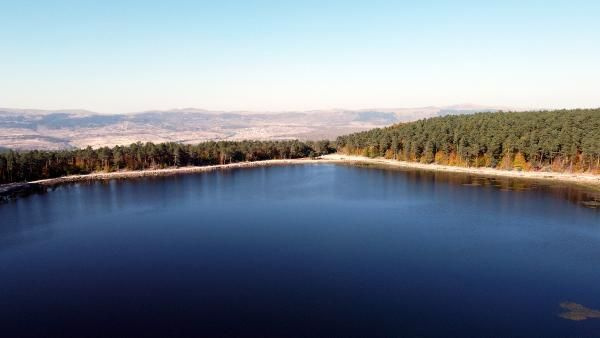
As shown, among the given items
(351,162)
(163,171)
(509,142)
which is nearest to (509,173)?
(509,142)

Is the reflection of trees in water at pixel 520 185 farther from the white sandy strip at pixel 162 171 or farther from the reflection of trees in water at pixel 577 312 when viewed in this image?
the white sandy strip at pixel 162 171

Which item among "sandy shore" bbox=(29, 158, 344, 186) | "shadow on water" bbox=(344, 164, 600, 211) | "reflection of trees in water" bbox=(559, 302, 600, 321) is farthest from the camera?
"sandy shore" bbox=(29, 158, 344, 186)

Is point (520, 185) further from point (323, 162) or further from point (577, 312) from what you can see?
point (323, 162)

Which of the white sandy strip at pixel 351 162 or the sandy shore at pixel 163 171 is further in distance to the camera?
the sandy shore at pixel 163 171

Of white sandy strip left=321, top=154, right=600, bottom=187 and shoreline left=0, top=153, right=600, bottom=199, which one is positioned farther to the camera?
shoreline left=0, top=153, right=600, bottom=199

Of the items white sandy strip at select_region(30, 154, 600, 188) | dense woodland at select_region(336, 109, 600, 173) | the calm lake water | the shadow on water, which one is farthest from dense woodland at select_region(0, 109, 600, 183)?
the calm lake water

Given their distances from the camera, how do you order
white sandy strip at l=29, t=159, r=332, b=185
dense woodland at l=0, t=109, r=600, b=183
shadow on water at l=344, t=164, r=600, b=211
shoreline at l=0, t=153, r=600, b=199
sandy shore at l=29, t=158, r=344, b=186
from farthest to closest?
1. white sandy strip at l=29, t=159, r=332, b=185
2. sandy shore at l=29, t=158, r=344, b=186
3. dense woodland at l=0, t=109, r=600, b=183
4. shoreline at l=0, t=153, r=600, b=199
5. shadow on water at l=344, t=164, r=600, b=211

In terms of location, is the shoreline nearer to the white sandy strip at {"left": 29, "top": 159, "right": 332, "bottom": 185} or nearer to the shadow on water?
the white sandy strip at {"left": 29, "top": 159, "right": 332, "bottom": 185}

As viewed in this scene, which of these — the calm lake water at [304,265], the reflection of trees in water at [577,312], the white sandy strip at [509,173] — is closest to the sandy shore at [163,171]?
the white sandy strip at [509,173]
